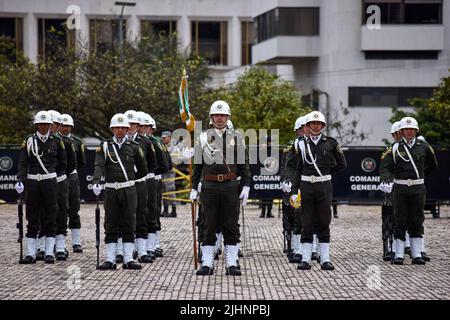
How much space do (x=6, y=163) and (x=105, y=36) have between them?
24.2 m

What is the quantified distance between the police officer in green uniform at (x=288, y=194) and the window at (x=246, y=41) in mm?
63557

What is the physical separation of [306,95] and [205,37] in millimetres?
22216

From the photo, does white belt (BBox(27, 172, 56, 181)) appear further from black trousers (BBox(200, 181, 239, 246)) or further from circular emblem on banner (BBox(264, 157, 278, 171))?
circular emblem on banner (BBox(264, 157, 278, 171))

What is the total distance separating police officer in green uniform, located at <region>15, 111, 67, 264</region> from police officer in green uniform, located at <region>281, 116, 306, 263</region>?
11.9ft

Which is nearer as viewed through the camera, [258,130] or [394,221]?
[394,221]

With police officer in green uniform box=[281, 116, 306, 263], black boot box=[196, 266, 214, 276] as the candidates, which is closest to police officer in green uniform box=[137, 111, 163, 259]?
police officer in green uniform box=[281, 116, 306, 263]

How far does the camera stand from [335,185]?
101 feet

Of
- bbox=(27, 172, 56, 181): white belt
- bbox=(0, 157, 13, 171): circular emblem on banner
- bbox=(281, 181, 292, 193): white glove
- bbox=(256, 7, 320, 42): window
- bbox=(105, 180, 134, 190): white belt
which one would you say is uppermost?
bbox=(256, 7, 320, 42): window

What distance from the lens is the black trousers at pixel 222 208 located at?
15.1 m

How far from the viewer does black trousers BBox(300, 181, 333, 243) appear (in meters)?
15.9

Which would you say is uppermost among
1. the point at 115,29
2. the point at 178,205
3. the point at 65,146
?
the point at 115,29

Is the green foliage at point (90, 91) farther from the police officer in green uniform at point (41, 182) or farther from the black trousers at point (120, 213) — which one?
the black trousers at point (120, 213)

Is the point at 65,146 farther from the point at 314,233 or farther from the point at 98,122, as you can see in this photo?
the point at 98,122

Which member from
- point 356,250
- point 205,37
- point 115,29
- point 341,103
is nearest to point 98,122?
point 115,29
